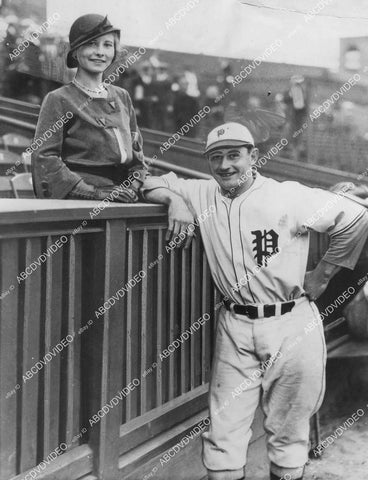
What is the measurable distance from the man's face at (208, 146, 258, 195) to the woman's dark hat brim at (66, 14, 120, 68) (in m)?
0.60

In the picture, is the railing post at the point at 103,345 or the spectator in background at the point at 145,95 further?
the spectator in background at the point at 145,95

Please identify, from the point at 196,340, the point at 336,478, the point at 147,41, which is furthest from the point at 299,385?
the point at 147,41

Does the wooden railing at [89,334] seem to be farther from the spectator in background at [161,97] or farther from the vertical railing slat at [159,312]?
the spectator in background at [161,97]

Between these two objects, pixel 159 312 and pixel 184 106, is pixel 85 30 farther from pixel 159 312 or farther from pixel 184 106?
pixel 159 312

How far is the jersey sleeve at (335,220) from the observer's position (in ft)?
7.83

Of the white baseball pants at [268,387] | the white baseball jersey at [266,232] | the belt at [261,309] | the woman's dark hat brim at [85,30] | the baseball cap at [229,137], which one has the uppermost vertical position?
the woman's dark hat brim at [85,30]

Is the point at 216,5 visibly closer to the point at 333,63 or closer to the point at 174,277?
the point at 333,63

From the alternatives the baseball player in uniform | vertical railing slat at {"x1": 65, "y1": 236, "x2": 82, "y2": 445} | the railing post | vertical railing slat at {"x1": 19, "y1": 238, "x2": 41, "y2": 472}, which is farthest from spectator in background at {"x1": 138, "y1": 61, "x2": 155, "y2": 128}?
vertical railing slat at {"x1": 19, "y1": 238, "x2": 41, "y2": 472}

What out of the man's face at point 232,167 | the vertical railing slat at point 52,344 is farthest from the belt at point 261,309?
the vertical railing slat at point 52,344

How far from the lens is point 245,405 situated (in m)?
2.40

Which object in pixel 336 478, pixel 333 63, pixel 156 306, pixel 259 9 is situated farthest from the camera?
pixel 333 63

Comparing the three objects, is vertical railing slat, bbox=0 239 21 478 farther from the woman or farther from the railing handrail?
the woman

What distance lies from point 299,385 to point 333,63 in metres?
1.95

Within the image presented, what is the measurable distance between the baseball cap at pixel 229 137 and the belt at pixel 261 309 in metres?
0.60
